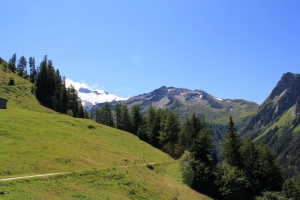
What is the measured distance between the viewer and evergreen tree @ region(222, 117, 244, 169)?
245ft

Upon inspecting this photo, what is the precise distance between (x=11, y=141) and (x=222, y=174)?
49.2m

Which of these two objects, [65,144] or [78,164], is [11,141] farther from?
[78,164]

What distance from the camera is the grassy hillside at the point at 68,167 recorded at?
→ 32750 mm

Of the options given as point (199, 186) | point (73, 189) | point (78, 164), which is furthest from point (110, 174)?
point (199, 186)

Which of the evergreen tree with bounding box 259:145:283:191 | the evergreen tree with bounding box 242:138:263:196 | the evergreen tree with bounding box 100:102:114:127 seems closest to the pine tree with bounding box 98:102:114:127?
the evergreen tree with bounding box 100:102:114:127

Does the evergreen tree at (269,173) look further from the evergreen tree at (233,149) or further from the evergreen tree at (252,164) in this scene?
the evergreen tree at (233,149)

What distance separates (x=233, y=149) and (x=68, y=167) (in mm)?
49785

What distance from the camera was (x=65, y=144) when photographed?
5675 centimetres

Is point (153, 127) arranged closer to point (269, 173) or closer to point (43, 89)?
point (269, 173)

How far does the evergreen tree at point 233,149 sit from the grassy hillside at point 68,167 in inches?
600

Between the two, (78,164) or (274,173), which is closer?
(78,164)

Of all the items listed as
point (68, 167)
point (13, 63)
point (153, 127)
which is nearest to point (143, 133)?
point (153, 127)

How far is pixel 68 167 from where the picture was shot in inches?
1671

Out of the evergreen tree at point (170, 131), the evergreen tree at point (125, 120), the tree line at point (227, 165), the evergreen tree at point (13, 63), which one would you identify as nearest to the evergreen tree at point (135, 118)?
the evergreen tree at point (125, 120)
